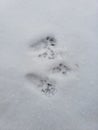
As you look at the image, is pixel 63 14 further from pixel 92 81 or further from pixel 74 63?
pixel 92 81

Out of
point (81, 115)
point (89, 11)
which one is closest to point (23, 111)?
point (81, 115)

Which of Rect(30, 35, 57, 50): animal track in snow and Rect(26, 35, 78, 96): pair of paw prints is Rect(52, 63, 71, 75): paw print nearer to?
Rect(26, 35, 78, 96): pair of paw prints

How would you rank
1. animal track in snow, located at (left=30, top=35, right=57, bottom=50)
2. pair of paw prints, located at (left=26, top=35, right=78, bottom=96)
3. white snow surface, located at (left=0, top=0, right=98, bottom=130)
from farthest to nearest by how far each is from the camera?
animal track in snow, located at (left=30, top=35, right=57, bottom=50)
pair of paw prints, located at (left=26, top=35, right=78, bottom=96)
white snow surface, located at (left=0, top=0, right=98, bottom=130)

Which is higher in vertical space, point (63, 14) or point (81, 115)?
point (63, 14)

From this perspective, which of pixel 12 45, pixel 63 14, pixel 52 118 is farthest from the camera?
pixel 63 14

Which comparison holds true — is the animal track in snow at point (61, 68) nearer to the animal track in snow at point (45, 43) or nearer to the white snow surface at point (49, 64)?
the white snow surface at point (49, 64)

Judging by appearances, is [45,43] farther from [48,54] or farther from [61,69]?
[61,69]

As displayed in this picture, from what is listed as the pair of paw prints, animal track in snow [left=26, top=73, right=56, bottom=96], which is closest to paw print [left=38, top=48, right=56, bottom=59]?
the pair of paw prints

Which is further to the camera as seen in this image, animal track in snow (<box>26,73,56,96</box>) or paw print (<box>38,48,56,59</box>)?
paw print (<box>38,48,56,59</box>)
